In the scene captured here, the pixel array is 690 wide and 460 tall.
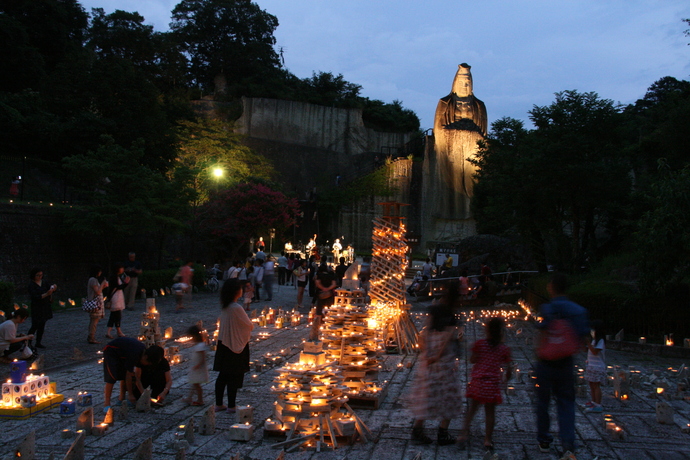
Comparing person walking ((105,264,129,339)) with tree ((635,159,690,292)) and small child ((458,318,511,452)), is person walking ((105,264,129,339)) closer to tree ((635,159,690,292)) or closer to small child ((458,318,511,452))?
small child ((458,318,511,452))

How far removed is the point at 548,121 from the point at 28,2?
25585 millimetres

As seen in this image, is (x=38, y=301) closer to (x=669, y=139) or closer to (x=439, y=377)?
(x=439, y=377)

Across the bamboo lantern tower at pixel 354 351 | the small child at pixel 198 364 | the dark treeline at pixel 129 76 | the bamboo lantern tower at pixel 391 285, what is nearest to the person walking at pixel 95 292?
the small child at pixel 198 364

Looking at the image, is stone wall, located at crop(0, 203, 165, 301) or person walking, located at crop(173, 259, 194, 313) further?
stone wall, located at crop(0, 203, 165, 301)

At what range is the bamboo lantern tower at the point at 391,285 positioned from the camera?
9539 millimetres

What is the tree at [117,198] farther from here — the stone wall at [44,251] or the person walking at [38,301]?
the person walking at [38,301]

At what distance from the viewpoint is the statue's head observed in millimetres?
34406

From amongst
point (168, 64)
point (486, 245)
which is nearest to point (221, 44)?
point (168, 64)

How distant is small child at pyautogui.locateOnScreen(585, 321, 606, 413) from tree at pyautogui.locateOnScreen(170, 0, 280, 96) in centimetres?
4111

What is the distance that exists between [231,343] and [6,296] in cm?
840

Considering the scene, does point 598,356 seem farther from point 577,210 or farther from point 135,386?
point 577,210

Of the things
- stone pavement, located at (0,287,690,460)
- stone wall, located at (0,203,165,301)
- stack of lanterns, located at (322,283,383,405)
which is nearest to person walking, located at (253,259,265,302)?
stone wall, located at (0,203,165,301)

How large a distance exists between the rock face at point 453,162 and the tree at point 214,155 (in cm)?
1109

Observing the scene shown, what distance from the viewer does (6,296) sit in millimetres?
11453
